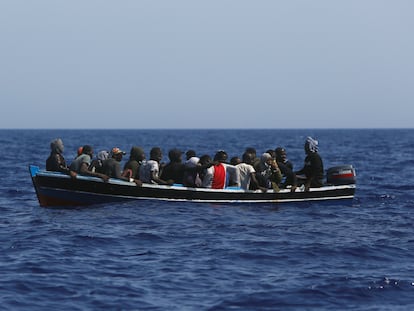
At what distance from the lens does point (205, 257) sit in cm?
1342

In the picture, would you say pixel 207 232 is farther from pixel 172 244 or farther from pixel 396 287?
pixel 396 287

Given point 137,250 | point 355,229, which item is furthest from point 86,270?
point 355,229

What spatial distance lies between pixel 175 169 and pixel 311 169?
157 inches

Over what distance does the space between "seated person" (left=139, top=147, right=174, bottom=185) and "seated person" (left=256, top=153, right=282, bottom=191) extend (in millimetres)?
2569

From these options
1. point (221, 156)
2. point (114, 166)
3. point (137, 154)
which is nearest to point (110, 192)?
point (114, 166)

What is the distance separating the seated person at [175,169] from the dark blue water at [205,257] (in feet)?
2.95

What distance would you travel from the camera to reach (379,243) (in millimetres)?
15008

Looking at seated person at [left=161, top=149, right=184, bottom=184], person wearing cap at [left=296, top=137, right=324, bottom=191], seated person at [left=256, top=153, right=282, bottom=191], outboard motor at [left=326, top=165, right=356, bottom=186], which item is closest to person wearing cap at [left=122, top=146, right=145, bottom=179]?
seated person at [left=161, top=149, right=184, bottom=184]

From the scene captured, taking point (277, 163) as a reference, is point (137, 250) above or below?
below

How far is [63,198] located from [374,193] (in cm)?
1175

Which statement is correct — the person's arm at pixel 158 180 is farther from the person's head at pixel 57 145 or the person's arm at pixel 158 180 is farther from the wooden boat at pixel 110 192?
the person's head at pixel 57 145

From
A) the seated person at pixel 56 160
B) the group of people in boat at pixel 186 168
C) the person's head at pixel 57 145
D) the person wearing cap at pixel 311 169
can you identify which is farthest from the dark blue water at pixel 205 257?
the person's head at pixel 57 145

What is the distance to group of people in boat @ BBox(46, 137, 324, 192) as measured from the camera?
20.0 metres

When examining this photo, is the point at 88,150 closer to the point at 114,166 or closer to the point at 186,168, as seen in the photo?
the point at 114,166
